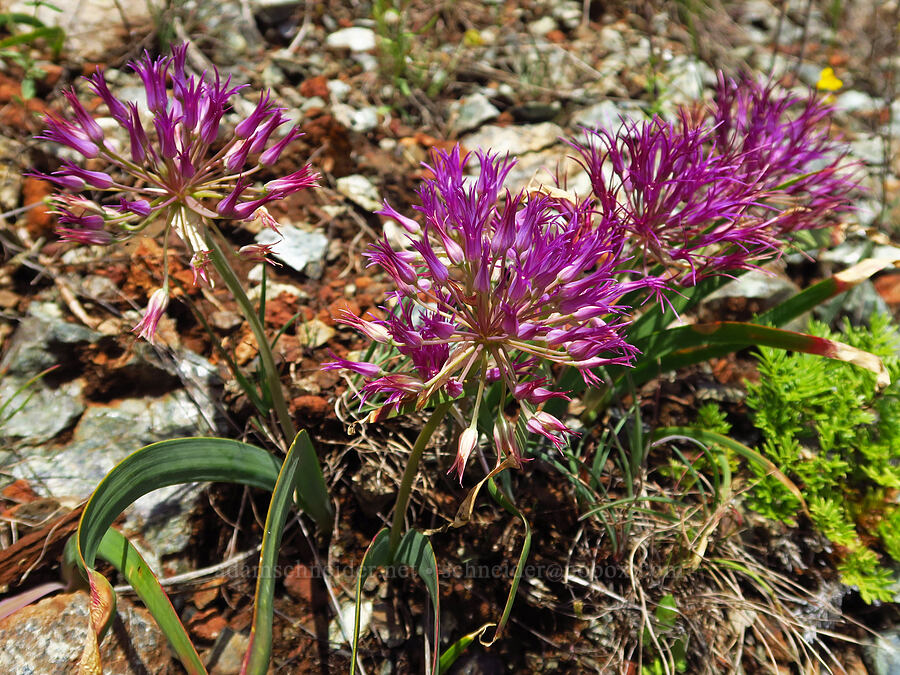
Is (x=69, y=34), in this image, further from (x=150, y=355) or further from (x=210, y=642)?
(x=210, y=642)

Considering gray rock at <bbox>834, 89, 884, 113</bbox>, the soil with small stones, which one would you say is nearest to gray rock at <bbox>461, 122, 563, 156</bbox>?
the soil with small stones

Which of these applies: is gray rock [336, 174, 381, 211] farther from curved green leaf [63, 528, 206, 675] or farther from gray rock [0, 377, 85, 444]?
curved green leaf [63, 528, 206, 675]

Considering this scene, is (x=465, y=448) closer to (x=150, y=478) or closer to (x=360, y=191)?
(x=150, y=478)

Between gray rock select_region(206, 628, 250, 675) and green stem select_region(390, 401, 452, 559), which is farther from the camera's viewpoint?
gray rock select_region(206, 628, 250, 675)

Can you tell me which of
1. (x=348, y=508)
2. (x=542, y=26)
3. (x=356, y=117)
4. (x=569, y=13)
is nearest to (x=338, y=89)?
(x=356, y=117)

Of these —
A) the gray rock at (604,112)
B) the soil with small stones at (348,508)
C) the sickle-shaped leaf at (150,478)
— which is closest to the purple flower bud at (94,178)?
the soil with small stones at (348,508)

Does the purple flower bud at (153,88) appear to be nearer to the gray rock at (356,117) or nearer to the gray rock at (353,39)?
the gray rock at (356,117)
